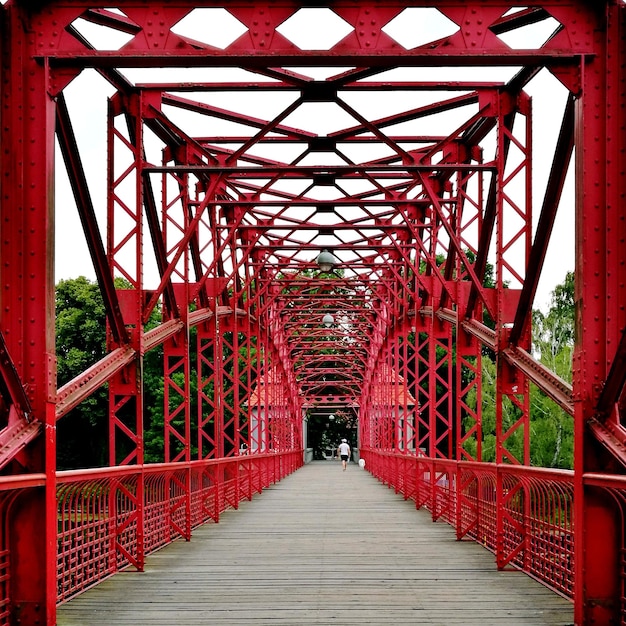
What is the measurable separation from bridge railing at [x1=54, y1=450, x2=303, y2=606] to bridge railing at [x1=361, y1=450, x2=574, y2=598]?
3932 mm

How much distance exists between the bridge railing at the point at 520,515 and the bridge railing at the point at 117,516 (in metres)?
3.93

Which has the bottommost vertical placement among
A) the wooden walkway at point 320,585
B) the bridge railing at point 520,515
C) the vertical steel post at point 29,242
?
the wooden walkway at point 320,585

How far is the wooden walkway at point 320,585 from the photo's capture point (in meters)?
8.23

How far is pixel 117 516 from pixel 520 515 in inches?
168

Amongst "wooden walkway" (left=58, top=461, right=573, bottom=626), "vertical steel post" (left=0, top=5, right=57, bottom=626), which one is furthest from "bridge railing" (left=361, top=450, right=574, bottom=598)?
"vertical steel post" (left=0, top=5, right=57, bottom=626)

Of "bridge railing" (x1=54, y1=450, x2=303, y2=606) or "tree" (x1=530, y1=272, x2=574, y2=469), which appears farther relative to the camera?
"tree" (x1=530, y1=272, x2=574, y2=469)

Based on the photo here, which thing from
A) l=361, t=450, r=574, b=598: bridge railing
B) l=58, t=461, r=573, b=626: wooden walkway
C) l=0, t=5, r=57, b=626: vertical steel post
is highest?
l=0, t=5, r=57, b=626: vertical steel post

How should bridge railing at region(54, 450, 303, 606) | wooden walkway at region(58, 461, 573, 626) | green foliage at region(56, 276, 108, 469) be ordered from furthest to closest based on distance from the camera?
green foliage at region(56, 276, 108, 469)
bridge railing at region(54, 450, 303, 606)
wooden walkway at region(58, 461, 573, 626)

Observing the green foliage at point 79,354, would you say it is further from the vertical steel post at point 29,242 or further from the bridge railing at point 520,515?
the vertical steel post at point 29,242

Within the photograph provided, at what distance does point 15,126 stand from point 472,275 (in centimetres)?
694

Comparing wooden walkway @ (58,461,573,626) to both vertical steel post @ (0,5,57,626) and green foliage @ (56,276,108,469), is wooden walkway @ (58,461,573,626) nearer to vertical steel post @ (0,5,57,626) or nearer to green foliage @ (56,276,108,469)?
vertical steel post @ (0,5,57,626)

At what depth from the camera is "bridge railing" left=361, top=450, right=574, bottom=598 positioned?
357 inches

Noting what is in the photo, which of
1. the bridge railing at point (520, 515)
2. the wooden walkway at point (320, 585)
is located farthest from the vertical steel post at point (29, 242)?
the bridge railing at point (520, 515)

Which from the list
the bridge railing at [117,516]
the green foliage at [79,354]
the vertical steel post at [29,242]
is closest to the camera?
the vertical steel post at [29,242]
